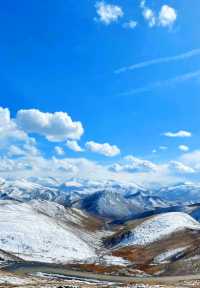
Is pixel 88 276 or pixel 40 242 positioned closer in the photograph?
pixel 88 276

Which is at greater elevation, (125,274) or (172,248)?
(172,248)

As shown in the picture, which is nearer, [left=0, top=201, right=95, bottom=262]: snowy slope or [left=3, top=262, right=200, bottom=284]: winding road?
[left=3, top=262, right=200, bottom=284]: winding road

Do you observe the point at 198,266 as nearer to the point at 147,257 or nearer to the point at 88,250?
the point at 147,257

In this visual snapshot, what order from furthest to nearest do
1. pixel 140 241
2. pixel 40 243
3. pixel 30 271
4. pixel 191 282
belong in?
pixel 140 241, pixel 40 243, pixel 30 271, pixel 191 282

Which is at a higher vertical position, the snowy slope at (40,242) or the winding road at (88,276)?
the snowy slope at (40,242)

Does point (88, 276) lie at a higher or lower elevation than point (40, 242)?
lower

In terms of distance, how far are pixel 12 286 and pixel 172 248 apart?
92799 mm

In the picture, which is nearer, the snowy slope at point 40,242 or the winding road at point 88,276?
the winding road at point 88,276

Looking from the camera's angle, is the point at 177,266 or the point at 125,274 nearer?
the point at 125,274

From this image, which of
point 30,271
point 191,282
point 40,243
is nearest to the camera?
point 191,282

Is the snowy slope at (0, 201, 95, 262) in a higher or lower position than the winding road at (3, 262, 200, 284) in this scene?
higher

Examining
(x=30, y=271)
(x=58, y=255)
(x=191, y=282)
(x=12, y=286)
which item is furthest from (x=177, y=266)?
(x=12, y=286)

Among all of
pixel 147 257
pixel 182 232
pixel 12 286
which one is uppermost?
pixel 182 232

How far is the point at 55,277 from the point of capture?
10144 cm
